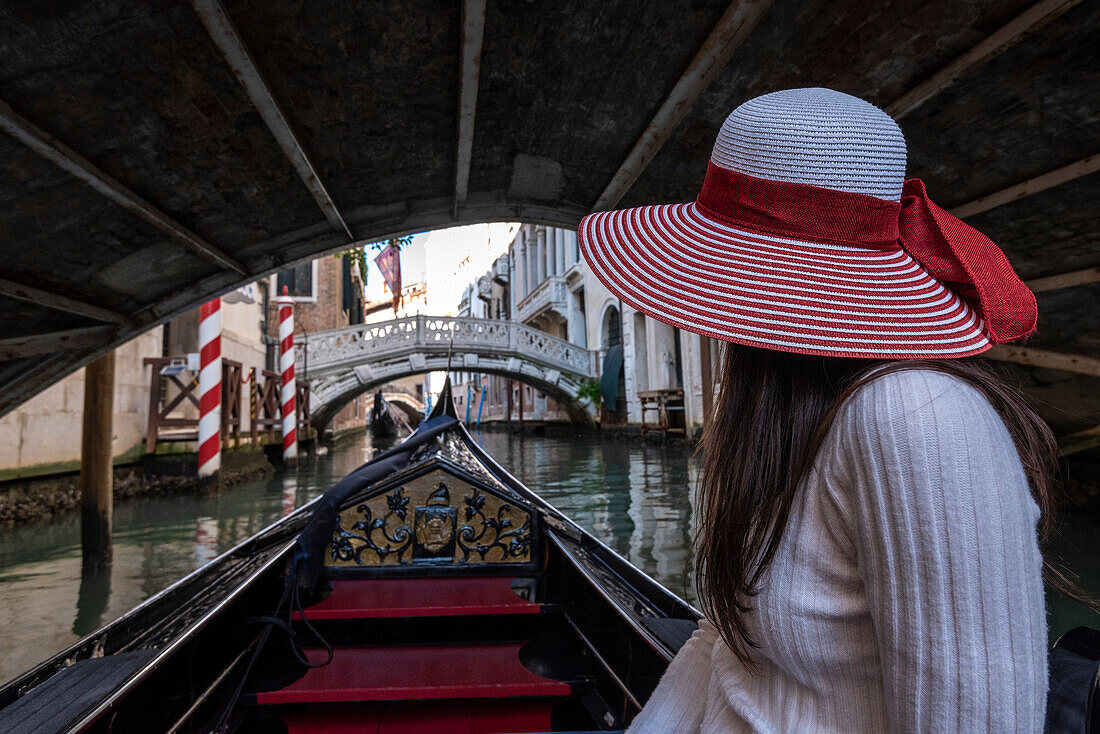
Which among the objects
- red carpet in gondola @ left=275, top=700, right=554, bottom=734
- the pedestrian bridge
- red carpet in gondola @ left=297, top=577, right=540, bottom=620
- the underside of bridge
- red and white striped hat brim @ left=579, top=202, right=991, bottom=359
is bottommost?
red carpet in gondola @ left=275, top=700, right=554, bottom=734

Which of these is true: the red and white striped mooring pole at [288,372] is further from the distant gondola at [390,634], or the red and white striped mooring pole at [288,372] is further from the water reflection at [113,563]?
the distant gondola at [390,634]

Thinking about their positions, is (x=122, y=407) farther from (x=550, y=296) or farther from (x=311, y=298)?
(x=550, y=296)

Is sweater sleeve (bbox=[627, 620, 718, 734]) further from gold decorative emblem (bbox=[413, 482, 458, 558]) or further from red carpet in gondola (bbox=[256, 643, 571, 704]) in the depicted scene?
gold decorative emblem (bbox=[413, 482, 458, 558])

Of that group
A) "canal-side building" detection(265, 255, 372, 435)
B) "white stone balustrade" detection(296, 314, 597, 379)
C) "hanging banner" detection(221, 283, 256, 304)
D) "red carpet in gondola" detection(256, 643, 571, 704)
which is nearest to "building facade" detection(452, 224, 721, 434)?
"white stone balustrade" detection(296, 314, 597, 379)

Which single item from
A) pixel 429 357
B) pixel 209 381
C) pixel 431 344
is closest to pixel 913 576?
pixel 209 381

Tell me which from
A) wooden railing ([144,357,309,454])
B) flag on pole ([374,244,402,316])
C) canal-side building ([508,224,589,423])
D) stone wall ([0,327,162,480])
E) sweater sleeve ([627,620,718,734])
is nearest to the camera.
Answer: sweater sleeve ([627,620,718,734])

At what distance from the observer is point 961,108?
60.2 inches

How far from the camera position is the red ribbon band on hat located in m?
0.39

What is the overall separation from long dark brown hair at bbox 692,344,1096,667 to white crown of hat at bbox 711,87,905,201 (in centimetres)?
11

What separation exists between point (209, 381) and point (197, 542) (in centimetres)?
140

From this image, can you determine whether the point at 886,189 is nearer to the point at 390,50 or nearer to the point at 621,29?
the point at 621,29

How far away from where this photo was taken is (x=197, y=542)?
341 cm

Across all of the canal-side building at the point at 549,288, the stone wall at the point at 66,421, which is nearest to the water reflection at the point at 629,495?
the stone wall at the point at 66,421

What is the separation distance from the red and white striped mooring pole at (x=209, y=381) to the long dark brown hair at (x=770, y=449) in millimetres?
4545
